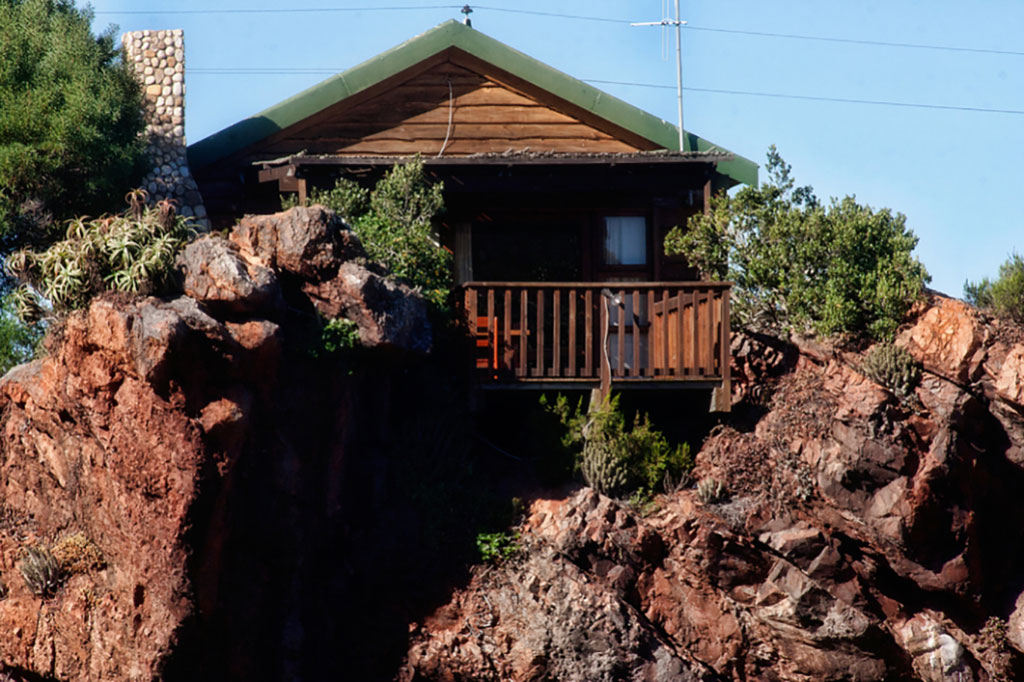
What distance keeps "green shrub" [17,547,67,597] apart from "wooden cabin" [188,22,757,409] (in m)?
6.24

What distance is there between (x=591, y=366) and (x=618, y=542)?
86.4 inches

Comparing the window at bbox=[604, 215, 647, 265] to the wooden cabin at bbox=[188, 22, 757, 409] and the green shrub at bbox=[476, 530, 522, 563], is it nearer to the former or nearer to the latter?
the wooden cabin at bbox=[188, 22, 757, 409]

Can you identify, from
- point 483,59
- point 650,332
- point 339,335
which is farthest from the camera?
point 483,59

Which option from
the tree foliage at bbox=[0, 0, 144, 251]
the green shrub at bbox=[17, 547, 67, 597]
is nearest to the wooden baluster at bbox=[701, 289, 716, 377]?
the green shrub at bbox=[17, 547, 67, 597]

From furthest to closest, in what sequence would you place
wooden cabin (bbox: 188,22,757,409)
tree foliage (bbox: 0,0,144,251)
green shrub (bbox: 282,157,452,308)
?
wooden cabin (bbox: 188,22,757,409) < tree foliage (bbox: 0,0,144,251) < green shrub (bbox: 282,157,452,308)

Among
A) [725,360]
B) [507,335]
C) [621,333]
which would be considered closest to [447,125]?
[507,335]

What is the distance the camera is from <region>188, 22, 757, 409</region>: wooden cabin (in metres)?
16.7

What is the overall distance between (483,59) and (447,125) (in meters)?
1.14

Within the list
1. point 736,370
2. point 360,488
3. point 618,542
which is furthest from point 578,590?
point 736,370

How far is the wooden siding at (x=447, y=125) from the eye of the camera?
18156mm

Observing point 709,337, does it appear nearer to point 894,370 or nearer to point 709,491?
point 709,491

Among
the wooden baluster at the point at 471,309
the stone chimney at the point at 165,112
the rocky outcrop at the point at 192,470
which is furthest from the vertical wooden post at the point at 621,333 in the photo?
the stone chimney at the point at 165,112

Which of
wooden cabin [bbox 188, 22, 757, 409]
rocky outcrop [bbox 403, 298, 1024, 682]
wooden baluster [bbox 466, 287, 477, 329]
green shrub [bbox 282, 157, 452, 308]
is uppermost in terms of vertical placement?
wooden cabin [bbox 188, 22, 757, 409]

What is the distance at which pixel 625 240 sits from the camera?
1795cm
